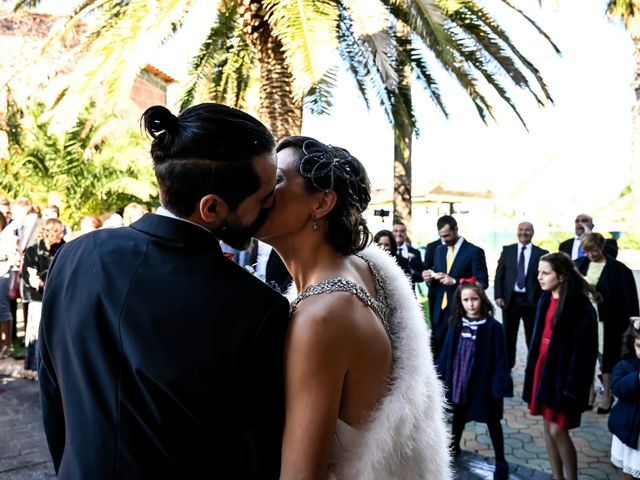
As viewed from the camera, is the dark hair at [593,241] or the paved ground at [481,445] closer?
the paved ground at [481,445]

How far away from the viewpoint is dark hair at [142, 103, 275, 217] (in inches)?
51.6

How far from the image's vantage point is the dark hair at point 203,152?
4.30ft

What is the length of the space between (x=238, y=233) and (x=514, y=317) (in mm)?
5964

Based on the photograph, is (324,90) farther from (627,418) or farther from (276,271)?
(627,418)

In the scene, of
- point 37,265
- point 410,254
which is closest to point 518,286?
point 410,254

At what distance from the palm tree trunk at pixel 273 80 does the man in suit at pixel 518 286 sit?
330 centimetres

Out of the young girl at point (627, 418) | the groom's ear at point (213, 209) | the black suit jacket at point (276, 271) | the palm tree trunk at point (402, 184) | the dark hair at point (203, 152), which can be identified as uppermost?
the palm tree trunk at point (402, 184)

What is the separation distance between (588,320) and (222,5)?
598 centimetres

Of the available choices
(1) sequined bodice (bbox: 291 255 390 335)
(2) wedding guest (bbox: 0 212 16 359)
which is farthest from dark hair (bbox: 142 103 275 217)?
(2) wedding guest (bbox: 0 212 16 359)

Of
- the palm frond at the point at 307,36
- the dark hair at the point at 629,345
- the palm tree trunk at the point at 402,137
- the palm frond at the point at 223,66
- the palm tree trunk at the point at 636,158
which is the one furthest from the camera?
the palm tree trunk at the point at 636,158

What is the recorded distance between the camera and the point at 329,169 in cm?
172

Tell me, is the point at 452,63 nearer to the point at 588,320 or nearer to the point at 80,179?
the point at 588,320

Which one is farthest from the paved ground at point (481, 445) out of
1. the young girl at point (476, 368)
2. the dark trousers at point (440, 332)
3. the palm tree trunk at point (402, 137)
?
the palm tree trunk at point (402, 137)

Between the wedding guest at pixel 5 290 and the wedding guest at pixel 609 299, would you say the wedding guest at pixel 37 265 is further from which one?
the wedding guest at pixel 609 299
